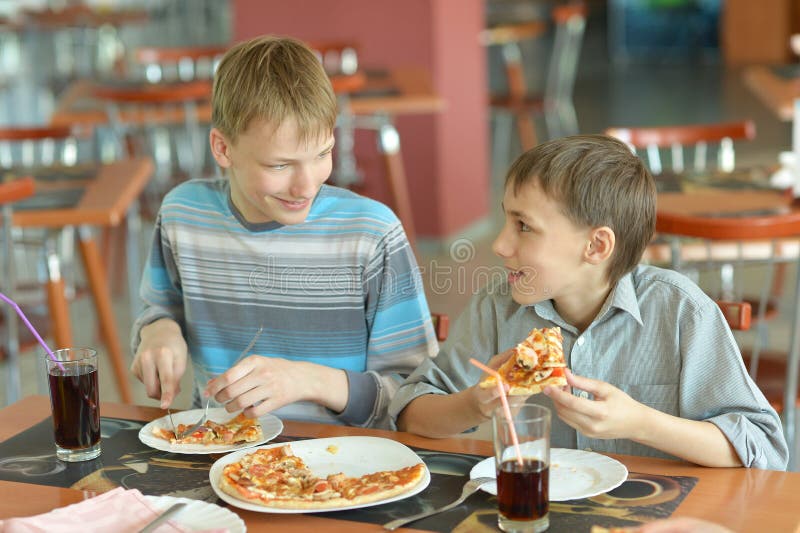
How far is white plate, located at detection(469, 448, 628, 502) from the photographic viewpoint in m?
1.21

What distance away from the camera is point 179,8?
35.4ft

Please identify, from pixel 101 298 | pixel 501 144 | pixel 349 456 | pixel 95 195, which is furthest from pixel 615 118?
pixel 349 456

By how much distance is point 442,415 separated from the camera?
144cm

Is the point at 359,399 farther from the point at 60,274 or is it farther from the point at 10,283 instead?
the point at 60,274

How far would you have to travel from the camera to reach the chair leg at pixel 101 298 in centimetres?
310

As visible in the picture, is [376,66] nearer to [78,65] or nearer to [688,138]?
[688,138]

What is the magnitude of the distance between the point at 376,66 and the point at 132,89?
1.38 m

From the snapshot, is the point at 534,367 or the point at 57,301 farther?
the point at 57,301

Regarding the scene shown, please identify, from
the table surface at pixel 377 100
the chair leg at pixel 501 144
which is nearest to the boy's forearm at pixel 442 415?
the table surface at pixel 377 100

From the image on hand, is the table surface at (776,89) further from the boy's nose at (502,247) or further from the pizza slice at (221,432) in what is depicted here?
the pizza slice at (221,432)

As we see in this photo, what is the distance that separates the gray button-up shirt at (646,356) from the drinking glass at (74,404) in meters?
0.42

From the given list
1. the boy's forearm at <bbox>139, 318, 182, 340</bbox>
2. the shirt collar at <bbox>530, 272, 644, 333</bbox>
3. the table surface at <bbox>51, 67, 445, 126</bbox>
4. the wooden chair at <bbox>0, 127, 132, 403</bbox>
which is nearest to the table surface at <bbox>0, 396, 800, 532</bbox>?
the shirt collar at <bbox>530, 272, 644, 333</bbox>

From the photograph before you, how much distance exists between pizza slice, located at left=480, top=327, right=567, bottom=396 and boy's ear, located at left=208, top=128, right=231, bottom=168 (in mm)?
634

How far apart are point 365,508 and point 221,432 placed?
30 cm
